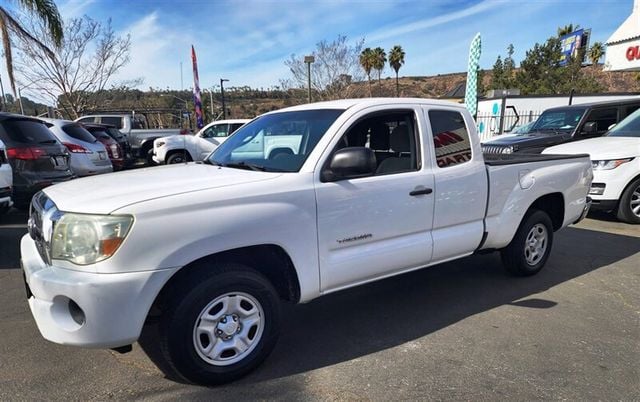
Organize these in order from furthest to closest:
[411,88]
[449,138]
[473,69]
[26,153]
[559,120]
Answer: [411,88] → [473,69] → [559,120] → [26,153] → [449,138]

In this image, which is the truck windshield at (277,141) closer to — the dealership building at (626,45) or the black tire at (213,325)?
the black tire at (213,325)

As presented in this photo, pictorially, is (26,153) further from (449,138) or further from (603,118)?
(603,118)

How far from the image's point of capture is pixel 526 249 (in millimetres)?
4660

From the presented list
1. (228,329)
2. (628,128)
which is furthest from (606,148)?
(228,329)

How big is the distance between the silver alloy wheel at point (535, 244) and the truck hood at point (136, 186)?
306 centimetres

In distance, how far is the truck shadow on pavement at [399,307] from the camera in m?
3.22

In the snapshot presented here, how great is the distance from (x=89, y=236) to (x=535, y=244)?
4.26 meters

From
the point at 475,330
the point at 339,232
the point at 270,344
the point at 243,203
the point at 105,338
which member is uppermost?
the point at 243,203

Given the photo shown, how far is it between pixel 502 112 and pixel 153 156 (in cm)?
1390

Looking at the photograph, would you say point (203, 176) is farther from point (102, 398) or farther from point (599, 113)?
point (599, 113)

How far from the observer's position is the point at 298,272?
118 inches

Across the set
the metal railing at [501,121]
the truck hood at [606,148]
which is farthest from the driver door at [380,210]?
the metal railing at [501,121]

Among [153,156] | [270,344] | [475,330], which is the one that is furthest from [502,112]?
[270,344]

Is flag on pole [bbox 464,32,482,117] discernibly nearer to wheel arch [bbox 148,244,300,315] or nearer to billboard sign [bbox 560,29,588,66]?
wheel arch [bbox 148,244,300,315]
